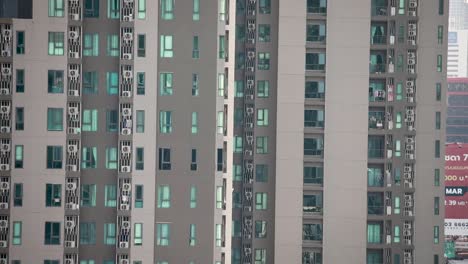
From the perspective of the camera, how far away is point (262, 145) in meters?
85.1

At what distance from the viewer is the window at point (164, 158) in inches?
2579

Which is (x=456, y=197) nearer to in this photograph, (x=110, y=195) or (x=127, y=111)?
(x=110, y=195)

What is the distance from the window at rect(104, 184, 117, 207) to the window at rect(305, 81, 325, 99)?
2120 cm

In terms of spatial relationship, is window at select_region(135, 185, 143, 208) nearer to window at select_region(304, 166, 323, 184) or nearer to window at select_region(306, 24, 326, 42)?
window at select_region(304, 166, 323, 184)

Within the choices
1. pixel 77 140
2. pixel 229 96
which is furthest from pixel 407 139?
pixel 77 140

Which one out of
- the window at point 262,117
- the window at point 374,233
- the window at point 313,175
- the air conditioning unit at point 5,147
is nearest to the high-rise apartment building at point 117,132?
the air conditioning unit at point 5,147

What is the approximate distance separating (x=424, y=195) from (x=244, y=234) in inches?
474

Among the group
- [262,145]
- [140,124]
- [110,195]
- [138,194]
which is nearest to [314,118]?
[262,145]

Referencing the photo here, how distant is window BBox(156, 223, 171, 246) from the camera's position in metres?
65.4

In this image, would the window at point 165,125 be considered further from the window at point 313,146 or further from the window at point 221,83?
the window at point 313,146

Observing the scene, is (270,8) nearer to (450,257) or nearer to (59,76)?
(59,76)

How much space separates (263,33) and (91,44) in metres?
21.0

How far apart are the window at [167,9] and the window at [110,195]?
8974 mm

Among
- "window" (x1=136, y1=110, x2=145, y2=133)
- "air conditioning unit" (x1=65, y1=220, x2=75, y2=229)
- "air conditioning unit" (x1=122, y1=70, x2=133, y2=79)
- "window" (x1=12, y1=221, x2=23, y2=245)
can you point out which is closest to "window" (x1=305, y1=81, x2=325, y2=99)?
"window" (x1=136, y1=110, x2=145, y2=133)
